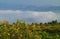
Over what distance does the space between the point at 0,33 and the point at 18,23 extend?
2.06 feet

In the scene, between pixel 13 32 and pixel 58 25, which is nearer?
pixel 13 32

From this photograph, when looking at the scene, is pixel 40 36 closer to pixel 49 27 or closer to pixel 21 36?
pixel 21 36

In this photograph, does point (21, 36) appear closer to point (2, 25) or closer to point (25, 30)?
point (25, 30)

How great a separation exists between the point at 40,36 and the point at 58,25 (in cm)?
1282

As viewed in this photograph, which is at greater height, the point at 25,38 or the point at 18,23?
the point at 18,23

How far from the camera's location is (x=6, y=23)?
7.23 m

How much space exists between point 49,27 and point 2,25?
12.7 m

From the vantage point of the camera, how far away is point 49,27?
1950 cm

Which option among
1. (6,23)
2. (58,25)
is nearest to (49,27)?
(58,25)

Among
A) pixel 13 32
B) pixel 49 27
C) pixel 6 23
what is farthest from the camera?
pixel 49 27

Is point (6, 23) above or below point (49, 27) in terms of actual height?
above

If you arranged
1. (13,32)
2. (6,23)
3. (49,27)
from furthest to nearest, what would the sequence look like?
(49,27)
(6,23)
(13,32)

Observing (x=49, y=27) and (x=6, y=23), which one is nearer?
(x=6, y=23)

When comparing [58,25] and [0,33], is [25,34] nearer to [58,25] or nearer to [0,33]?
[0,33]
